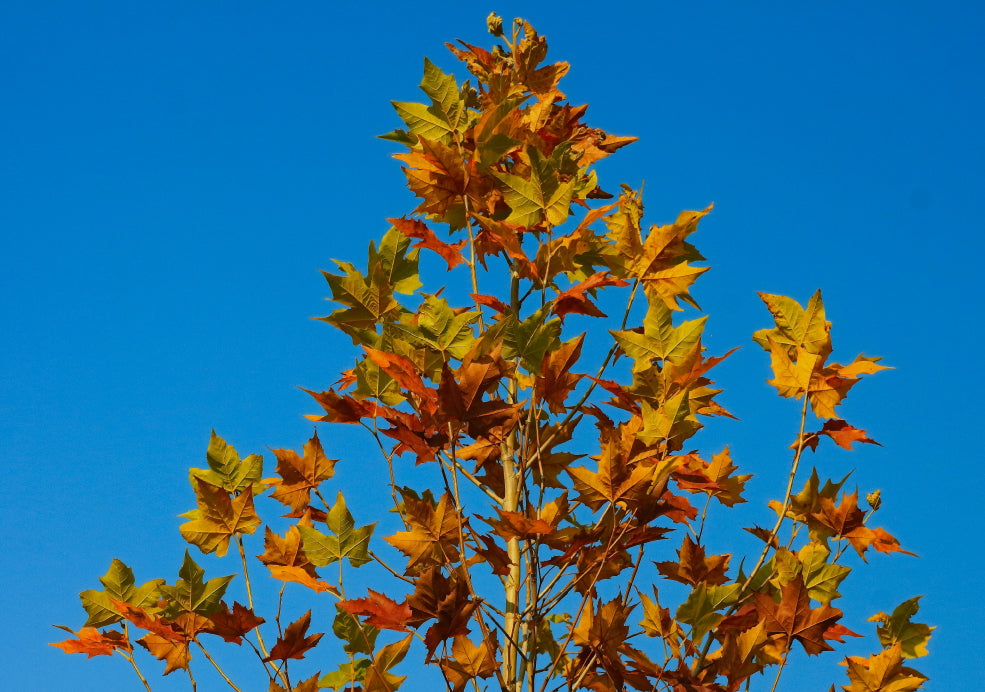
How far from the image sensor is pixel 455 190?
2.53m

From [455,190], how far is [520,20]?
0.82m

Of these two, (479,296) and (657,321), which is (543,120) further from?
(657,321)

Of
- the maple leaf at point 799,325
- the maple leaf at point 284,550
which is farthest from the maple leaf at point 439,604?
the maple leaf at point 799,325

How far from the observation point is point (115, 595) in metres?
2.61

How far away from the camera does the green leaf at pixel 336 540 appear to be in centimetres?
234

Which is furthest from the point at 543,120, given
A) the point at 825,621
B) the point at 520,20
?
the point at 825,621

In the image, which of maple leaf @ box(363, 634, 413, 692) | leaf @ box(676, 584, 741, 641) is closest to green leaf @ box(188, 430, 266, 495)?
maple leaf @ box(363, 634, 413, 692)

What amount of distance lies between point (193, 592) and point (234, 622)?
0.15m

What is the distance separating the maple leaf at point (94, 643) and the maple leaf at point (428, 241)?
1.57 metres

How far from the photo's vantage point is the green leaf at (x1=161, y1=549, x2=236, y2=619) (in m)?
2.37

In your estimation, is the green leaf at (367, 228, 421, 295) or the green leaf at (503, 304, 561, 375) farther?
the green leaf at (367, 228, 421, 295)

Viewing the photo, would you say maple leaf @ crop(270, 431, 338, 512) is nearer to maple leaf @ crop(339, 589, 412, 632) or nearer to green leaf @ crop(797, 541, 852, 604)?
maple leaf @ crop(339, 589, 412, 632)

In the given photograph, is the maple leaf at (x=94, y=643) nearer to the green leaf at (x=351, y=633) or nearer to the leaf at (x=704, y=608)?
the green leaf at (x=351, y=633)

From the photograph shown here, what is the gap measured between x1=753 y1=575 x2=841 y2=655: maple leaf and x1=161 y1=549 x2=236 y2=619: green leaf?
1.56m
